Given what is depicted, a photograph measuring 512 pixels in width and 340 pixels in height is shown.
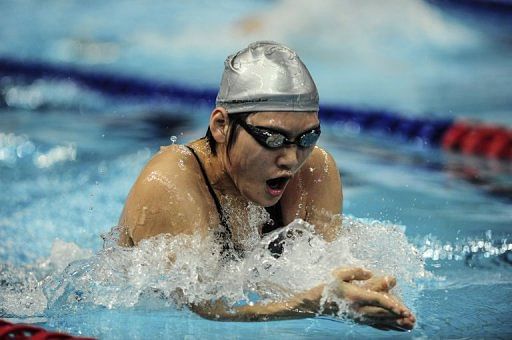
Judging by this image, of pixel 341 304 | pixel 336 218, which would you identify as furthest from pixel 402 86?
pixel 341 304

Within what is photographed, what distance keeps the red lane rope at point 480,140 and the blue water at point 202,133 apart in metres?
0.16

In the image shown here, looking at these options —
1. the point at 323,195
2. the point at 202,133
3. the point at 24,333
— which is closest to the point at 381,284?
the point at 323,195

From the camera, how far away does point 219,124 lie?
2.46m

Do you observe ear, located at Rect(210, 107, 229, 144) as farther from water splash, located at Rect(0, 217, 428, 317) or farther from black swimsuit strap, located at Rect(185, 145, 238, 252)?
water splash, located at Rect(0, 217, 428, 317)

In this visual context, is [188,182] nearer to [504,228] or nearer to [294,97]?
[294,97]

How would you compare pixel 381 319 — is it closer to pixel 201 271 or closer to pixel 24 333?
pixel 201 271

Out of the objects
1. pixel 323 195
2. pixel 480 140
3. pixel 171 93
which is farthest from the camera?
pixel 171 93

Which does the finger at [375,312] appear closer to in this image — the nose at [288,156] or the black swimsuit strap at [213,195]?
the nose at [288,156]

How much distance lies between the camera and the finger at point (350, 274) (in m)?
2.15

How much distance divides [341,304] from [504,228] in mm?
2070

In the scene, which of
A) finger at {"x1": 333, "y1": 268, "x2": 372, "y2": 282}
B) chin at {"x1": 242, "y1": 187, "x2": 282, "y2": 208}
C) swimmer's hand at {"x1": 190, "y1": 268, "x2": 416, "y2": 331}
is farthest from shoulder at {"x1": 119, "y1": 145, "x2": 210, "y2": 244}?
finger at {"x1": 333, "y1": 268, "x2": 372, "y2": 282}

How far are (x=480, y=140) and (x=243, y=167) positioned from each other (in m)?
3.33

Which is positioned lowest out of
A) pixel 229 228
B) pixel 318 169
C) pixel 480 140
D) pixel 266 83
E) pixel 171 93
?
pixel 229 228

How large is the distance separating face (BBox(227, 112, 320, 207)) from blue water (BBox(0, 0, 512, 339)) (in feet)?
0.87
